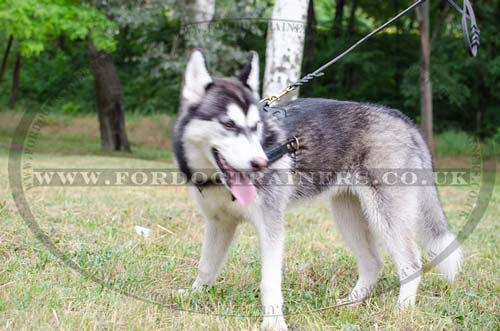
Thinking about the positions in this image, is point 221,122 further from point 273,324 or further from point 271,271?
point 273,324

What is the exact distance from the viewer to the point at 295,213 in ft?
21.6

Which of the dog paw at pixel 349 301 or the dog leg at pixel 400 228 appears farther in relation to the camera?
the dog leg at pixel 400 228

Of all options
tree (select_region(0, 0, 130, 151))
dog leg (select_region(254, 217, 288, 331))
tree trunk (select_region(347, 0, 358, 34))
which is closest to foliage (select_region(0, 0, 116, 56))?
tree (select_region(0, 0, 130, 151))

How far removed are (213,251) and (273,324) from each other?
746 mm

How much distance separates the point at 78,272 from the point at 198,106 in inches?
58.1

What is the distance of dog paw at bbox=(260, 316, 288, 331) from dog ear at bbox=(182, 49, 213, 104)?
1283 millimetres

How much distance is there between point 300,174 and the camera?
358 centimetres

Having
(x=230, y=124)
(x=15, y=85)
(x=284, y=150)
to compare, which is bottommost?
(x=15, y=85)

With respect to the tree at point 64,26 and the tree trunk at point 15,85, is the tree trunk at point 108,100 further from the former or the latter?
the tree trunk at point 15,85

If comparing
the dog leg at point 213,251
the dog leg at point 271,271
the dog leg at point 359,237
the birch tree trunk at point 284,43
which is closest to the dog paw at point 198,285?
the dog leg at point 213,251

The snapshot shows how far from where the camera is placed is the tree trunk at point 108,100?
45.1 feet

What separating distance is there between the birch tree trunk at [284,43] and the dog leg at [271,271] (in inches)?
167

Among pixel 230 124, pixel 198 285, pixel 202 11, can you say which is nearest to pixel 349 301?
pixel 198 285

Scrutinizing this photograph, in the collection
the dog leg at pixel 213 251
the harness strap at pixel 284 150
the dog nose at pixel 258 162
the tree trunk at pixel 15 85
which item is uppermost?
the dog nose at pixel 258 162
